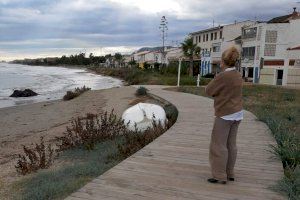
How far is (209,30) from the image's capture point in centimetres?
7212

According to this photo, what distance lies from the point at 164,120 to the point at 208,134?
1.90m

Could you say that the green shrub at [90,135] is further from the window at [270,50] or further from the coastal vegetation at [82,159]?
the window at [270,50]

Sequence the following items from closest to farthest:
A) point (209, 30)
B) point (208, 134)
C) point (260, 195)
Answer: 1. point (260, 195)
2. point (208, 134)
3. point (209, 30)

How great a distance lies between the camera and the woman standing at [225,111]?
4.92 meters

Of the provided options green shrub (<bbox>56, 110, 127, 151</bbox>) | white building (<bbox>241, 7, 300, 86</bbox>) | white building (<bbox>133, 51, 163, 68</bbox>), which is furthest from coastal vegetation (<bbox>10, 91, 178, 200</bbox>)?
white building (<bbox>133, 51, 163, 68</bbox>)

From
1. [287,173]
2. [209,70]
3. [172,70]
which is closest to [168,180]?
[287,173]

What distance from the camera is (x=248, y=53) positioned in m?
55.2

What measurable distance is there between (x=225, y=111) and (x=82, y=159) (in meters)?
4.00

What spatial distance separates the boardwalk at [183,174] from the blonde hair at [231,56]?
1.54 metres

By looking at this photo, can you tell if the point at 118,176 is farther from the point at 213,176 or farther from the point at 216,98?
the point at 216,98

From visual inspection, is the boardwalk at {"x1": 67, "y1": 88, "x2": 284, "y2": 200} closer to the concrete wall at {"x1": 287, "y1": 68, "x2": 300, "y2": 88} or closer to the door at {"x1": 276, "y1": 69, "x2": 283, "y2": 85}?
the concrete wall at {"x1": 287, "y1": 68, "x2": 300, "y2": 88}

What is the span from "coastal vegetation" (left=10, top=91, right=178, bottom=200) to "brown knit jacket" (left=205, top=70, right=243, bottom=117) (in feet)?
7.14

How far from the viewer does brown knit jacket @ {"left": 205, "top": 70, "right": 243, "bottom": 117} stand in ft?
16.1

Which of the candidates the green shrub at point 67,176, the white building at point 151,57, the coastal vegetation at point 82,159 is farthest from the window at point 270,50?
the white building at point 151,57
